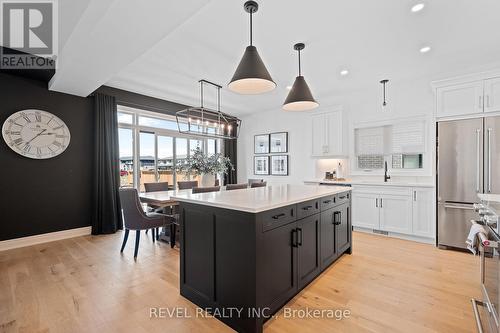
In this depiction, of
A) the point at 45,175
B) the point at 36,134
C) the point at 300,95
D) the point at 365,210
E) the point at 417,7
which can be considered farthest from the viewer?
the point at 365,210

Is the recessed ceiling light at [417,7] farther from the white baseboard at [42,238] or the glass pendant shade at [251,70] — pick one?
the white baseboard at [42,238]

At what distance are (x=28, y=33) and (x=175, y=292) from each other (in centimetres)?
355

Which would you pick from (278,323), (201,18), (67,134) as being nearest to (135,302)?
(278,323)

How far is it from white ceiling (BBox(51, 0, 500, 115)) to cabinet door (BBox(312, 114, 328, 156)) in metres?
1.10

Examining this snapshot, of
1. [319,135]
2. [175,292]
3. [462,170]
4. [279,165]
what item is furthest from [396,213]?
[175,292]

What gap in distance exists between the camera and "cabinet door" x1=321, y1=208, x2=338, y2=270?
8.22ft

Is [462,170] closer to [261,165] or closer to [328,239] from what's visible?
[328,239]

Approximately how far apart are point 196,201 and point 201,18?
1.93m

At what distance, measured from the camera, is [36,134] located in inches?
145

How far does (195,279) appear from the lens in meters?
2.04

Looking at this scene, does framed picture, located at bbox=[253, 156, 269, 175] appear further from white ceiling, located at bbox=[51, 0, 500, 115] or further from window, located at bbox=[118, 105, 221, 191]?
white ceiling, located at bbox=[51, 0, 500, 115]

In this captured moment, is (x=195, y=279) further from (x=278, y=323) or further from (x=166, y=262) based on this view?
(x=166, y=262)

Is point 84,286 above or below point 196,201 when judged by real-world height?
below

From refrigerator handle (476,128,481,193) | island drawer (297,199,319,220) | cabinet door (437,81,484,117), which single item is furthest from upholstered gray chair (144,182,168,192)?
refrigerator handle (476,128,481,193)
